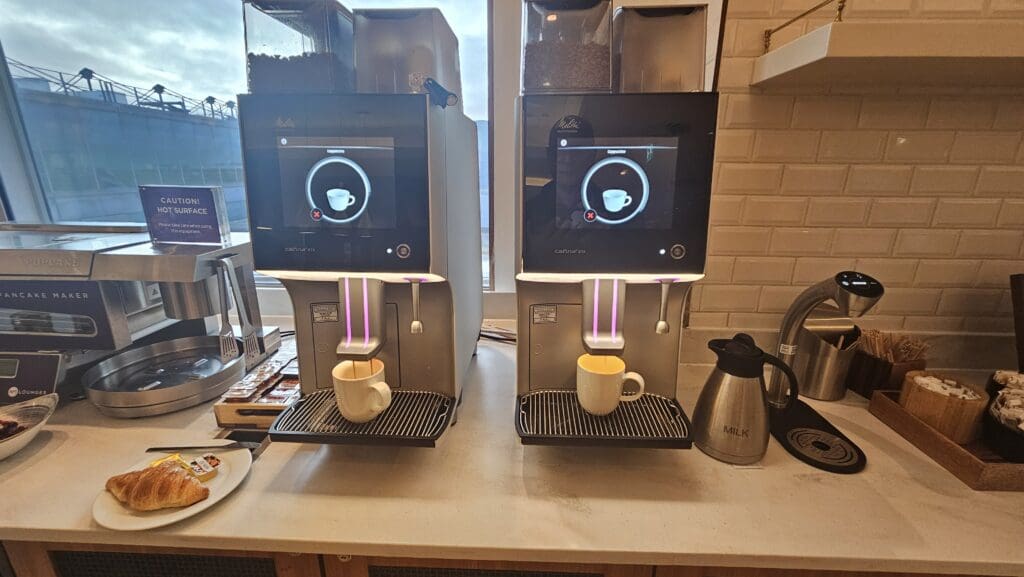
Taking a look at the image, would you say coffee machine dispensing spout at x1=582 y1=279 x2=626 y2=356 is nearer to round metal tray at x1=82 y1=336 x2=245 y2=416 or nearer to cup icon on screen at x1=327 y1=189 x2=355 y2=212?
cup icon on screen at x1=327 y1=189 x2=355 y2=212

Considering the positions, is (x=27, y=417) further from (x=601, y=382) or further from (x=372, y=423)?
(x=601, y=382)

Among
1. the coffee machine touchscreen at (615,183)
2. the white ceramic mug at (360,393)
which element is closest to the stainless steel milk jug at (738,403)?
the coffee machine touchscreen at (615,183)

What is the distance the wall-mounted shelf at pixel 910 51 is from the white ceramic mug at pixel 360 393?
879 mm

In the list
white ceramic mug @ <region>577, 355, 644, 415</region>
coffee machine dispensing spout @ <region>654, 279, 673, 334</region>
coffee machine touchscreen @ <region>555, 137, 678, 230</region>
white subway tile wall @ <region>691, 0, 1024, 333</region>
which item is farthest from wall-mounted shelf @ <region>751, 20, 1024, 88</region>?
white ceramic mug @ <region>577, 355, 644, 415</region>

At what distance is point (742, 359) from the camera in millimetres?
737

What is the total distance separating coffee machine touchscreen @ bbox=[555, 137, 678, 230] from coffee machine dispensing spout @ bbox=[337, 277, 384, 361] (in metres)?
0.32

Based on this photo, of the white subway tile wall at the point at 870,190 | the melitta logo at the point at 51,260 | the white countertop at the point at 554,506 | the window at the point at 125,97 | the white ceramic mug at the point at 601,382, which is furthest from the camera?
the window at the point at 125,97

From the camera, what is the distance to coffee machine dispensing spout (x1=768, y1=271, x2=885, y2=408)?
2.52 ft

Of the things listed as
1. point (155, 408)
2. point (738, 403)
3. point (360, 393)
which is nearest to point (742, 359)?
point (738, 403)

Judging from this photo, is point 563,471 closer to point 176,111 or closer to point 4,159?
point 176,111

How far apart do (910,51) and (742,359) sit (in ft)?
1.78

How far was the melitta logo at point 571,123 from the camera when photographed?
0.68 metres

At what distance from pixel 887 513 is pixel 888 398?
0.33 meters

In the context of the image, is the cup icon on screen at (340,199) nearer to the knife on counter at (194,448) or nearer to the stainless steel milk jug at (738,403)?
the knife on counter at (194,448)
